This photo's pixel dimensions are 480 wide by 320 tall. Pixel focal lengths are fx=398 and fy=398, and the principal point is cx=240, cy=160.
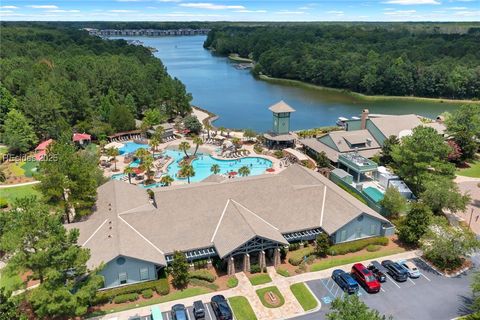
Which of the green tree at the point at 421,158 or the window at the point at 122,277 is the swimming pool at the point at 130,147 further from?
the green tree at the point at 421,158

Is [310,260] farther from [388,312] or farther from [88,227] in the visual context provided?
[88,227]

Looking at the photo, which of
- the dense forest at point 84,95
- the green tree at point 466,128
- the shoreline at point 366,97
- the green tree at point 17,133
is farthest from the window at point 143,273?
the shoreline at point 366,97

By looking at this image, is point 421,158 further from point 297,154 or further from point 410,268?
point 297,154

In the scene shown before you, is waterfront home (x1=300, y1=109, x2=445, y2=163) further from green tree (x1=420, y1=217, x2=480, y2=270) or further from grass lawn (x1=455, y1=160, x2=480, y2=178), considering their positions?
green tree (x1=420, y1=217, x2=480, y2=270)

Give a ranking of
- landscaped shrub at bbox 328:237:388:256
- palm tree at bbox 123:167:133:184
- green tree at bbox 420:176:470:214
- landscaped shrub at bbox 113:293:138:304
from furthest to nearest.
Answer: palm tree at bbox 123:167:133:184
green tree at bbox 420:176:470:214
landscaped shrub at bbox 328:237:388:256
landscaped shrub at bbox 113:293:138:304

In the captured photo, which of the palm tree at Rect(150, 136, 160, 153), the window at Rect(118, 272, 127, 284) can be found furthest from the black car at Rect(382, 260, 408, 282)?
the palm tree at Rect(150, 136, 160, 153)

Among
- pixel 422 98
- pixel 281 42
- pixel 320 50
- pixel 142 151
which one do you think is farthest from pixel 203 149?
pixel 281 42
